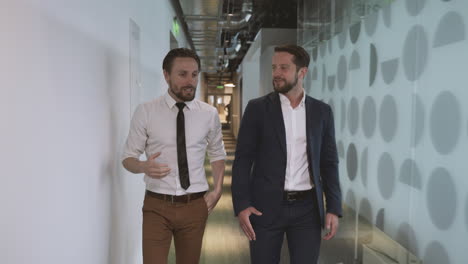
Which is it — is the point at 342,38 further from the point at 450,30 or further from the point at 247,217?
the point at 247,217

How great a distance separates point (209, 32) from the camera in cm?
903

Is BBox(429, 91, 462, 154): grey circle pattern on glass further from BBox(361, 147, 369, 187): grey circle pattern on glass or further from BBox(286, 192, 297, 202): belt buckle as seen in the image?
BBox(361, 147, 369, 187): grey circle pattern on glass

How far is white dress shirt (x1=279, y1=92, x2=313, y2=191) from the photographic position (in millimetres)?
2502

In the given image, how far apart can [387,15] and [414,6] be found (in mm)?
503

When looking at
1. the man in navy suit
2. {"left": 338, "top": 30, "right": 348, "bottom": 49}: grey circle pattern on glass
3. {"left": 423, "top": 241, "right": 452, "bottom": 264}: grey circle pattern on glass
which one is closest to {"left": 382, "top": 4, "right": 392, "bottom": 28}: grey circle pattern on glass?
{"left": 338, "top": 30, "right": 348, "bottom": 49}: grey circle pattern on glass

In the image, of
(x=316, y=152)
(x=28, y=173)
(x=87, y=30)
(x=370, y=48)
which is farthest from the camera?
(x=370, y=48)

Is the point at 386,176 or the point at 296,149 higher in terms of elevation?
the point at 296,149

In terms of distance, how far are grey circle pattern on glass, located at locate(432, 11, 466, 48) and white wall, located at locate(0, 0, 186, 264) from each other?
7.12 feet

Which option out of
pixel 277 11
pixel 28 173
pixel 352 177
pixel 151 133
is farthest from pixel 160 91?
pixel 277 11

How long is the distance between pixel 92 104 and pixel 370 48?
2925mm

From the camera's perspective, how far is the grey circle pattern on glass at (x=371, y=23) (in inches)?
162

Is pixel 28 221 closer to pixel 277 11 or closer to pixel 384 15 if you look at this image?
pixel 384 15

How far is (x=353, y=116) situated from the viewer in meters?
4.73

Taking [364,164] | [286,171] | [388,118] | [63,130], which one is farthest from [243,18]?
[63,130]
